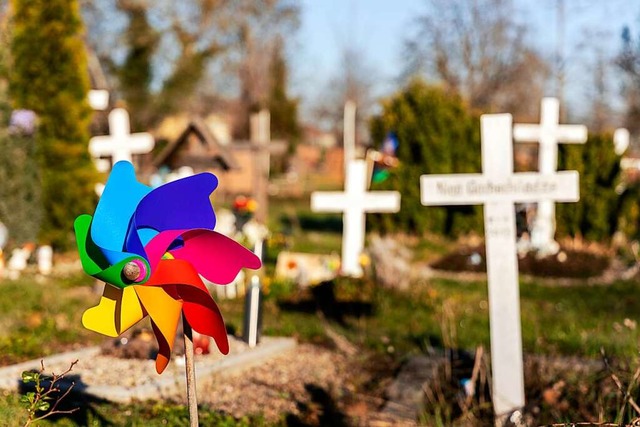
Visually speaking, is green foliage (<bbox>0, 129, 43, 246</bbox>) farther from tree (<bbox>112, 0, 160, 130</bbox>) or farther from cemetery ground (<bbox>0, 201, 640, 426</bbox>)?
tree (<bbox>112, 0, 160, 130</bbox>)

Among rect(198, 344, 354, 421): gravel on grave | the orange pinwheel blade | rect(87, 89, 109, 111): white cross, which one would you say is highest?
rect(87, 89, 109, 111): white cross

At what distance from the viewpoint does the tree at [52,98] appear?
12.2 meters

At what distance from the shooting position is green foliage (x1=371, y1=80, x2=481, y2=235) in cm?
1505

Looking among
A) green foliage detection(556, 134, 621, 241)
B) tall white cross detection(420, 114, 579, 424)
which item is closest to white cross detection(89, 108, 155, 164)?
tall white cross detection(420, 114, 579, 424)

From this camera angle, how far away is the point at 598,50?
20.6 metres

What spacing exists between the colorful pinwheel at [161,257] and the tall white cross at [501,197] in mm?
2087

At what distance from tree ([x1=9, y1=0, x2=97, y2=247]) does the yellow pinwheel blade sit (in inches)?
380

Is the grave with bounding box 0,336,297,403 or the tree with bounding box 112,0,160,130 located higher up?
the tree with bounding box 112,0,160,130

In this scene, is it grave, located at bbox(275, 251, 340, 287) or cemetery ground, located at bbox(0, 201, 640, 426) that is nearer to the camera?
cemetery ground, located at bbox(0, 201, 640, 426)

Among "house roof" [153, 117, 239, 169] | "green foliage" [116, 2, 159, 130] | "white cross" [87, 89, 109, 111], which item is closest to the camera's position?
"house roof" [153, 117, 239, 169]

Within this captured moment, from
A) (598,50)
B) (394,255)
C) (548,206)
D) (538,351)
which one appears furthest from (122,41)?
(538,351)

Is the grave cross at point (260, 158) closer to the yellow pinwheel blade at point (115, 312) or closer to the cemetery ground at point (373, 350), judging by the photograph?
the cemetery ground at point (373, 350)

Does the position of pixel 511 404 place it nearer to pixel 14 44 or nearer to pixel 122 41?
pixel 14 44

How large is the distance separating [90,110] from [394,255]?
6191mm
